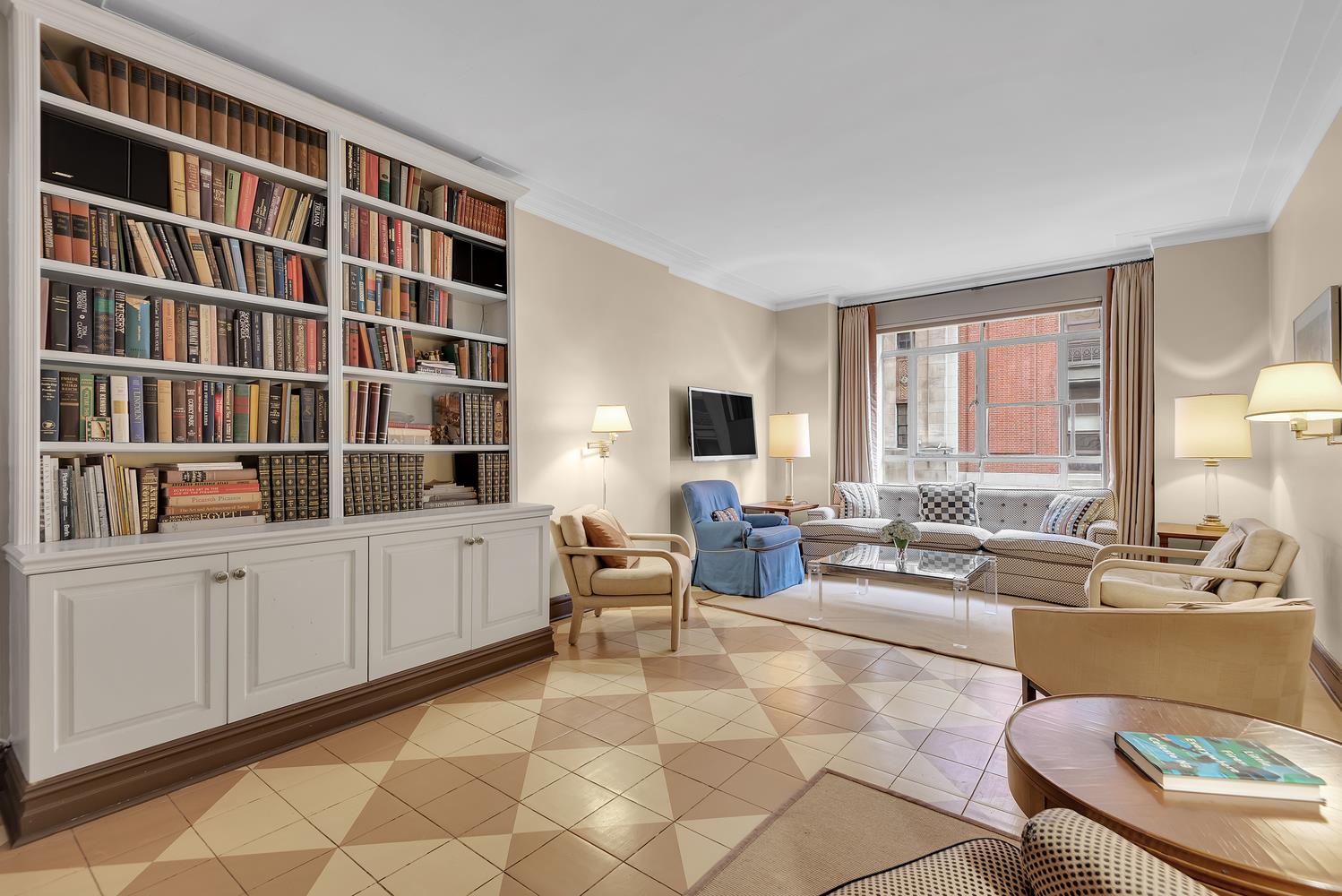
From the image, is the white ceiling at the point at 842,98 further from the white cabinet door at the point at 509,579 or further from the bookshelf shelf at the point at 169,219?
the white cabinet door at the point at 509,579

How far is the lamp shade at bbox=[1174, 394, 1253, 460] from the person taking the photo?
13.9 feet

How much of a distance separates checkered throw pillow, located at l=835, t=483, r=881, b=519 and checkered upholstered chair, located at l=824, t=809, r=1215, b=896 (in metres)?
5.31

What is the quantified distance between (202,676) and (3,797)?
645 mm

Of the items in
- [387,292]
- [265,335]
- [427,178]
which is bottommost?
[265,335]

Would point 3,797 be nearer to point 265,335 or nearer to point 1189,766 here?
point 265,335

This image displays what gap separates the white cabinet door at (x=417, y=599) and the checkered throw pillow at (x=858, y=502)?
4101mm

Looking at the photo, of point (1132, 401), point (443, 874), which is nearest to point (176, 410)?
point (443, 874)

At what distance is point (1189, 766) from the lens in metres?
1.44

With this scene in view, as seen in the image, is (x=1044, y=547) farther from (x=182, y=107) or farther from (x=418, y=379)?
(x=182, y=107)

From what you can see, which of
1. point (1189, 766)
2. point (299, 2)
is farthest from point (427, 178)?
point (1189, 766)

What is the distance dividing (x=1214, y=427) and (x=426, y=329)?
4.98 meters

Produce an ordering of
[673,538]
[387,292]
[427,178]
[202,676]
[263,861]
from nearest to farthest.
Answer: [263,861]
[202,676]
[387,292]
[427,178]
[673,538]

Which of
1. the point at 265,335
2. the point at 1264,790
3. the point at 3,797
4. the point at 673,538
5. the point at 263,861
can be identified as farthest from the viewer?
the point at 673,538

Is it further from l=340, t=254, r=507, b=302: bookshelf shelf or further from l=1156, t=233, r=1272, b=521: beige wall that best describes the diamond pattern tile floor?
l=1156, t=233, r=1272, b=521: beige wall
